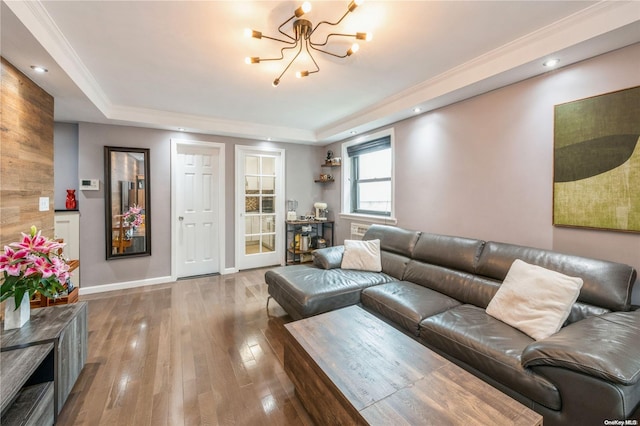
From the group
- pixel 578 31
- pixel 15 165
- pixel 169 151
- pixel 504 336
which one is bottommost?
pixel 504 336

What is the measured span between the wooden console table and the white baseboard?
2120mm

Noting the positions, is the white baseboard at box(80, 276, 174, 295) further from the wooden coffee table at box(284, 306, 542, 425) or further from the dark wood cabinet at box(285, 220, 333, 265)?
the wooden coffee table at box(284, 306, 542, 425)

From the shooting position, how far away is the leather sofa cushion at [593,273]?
162 centimetres

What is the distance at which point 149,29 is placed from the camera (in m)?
1.87

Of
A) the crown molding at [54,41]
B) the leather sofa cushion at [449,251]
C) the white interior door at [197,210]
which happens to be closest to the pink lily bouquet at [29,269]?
the crown molding at [54,41]

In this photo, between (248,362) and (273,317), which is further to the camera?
(273,317)

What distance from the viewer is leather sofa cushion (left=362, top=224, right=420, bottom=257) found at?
3.01 metres

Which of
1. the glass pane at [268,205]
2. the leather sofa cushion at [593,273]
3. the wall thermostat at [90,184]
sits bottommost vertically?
the leather sofa cushion at [593,273]

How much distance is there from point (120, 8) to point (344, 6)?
1414mm

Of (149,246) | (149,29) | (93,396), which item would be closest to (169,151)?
(149,246)

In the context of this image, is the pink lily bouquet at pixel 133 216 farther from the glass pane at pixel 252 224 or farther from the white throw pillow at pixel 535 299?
the white throw pillow at pixel 535 299

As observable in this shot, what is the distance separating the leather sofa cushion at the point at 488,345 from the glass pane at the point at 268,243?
11.4ft

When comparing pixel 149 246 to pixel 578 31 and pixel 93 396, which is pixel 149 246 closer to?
pixel 93 396

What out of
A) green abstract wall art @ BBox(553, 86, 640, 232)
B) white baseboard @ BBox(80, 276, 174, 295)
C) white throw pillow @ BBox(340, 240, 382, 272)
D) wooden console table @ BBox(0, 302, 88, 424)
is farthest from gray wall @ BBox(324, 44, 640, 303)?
white baseboard @ BBox(80, 276, 174, 295)
